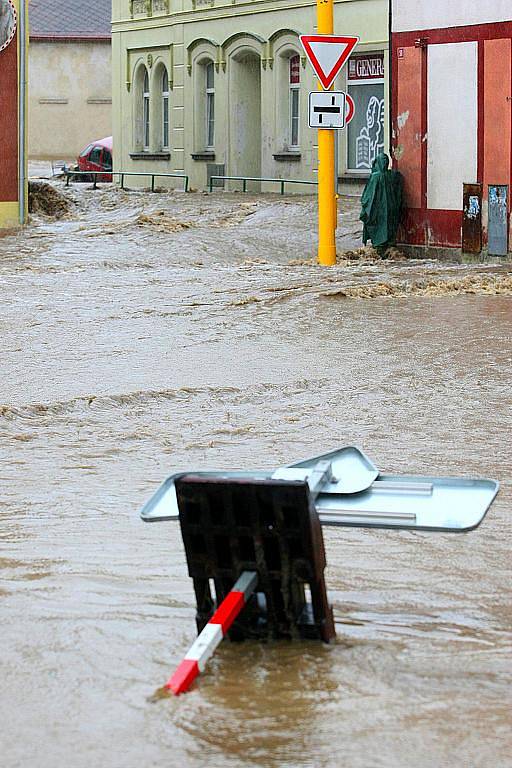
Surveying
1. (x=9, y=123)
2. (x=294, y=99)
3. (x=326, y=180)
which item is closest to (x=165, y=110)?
(x=294, y=99)

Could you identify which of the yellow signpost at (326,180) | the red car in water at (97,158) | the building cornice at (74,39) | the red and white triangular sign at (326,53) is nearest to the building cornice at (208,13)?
the red car in water at (97,158)

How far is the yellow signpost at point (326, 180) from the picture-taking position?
1722cm

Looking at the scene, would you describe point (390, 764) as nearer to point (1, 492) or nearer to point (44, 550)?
point (44, 550)

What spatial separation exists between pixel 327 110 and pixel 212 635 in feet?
43.7

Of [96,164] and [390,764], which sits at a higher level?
[96,164]

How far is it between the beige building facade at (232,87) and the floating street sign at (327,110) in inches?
451

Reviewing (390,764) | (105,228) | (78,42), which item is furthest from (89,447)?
(78,42)

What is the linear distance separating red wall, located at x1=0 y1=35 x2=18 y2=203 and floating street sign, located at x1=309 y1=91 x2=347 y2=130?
8.79 meters

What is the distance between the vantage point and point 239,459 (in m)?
7.30

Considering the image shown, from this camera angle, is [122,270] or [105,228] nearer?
[122,270]

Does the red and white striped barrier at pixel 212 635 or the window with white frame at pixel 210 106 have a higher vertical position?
the window with white frame at pixel 210 106

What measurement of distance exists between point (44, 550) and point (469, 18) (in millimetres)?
13713

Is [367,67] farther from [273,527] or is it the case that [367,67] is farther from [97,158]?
[273,527]

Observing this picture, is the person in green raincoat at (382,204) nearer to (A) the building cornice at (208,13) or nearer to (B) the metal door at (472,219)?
(B) the metal door at (472,219)
